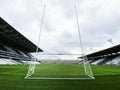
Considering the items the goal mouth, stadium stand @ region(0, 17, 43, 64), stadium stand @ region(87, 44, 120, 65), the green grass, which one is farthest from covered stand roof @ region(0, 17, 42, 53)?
the green grass

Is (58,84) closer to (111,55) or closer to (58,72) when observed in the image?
(58,72)

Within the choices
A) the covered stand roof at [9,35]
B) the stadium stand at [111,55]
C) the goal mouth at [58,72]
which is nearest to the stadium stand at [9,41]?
the covered stand roof at [9,35]

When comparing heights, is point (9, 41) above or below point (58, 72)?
above

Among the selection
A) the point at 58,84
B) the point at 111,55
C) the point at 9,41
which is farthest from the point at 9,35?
the point at 58,84

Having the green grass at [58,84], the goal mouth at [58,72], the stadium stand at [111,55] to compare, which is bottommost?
the green grass at [58,84]

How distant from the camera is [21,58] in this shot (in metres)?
80.2

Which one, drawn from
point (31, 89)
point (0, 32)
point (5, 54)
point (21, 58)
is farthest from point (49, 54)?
point (21, 58)

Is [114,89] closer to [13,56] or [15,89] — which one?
[15,89]

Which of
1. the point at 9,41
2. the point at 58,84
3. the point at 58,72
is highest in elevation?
the point at 9,41

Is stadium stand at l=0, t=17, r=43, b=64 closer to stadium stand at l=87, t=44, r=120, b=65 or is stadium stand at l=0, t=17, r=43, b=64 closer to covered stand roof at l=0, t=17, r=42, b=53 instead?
covered stand roof at l=0, t=17, r=42, b=53

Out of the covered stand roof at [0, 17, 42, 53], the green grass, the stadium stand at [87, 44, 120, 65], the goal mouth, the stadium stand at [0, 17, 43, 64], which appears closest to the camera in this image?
the green grass

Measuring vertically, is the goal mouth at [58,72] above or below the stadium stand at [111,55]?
below

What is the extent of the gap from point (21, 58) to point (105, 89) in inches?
2946

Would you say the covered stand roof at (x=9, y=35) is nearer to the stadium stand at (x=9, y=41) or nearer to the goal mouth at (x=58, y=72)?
the stadium stand at (x=9, y=41)
